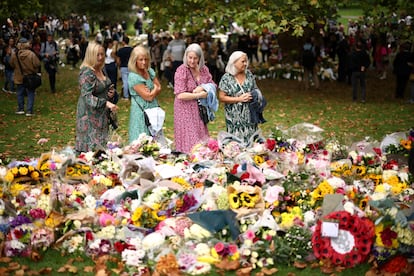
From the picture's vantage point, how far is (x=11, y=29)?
1441 inches

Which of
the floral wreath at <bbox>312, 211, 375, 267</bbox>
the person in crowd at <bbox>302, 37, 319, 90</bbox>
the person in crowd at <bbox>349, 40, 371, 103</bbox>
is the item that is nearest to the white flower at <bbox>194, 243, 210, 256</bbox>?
the floral wreath at <bbox>312, 211, 375, 267</bbox>

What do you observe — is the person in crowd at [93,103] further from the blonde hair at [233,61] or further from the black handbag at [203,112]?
the blonde hair at [233,61]

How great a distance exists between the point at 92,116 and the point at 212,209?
311 cm

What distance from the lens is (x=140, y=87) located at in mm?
9484

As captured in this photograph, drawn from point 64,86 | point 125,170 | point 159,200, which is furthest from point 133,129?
point 64,86

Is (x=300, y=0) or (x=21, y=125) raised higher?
(x=300, y=0)

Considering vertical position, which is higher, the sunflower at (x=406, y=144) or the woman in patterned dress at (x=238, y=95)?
the woman in patterned dress at (x=238, y=95)

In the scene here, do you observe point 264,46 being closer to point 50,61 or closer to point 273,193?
point 50,61

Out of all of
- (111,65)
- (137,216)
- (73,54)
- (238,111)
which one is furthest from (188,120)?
(73,54)

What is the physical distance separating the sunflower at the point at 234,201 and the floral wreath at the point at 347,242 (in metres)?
0.93

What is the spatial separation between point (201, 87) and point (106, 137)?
1.55 m

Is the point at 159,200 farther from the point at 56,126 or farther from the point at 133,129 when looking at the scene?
the point at 56,126

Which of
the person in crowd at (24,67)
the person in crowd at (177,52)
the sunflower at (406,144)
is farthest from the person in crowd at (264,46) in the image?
the sunflower at (406,144)

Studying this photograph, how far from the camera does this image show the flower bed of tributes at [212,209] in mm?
6434
